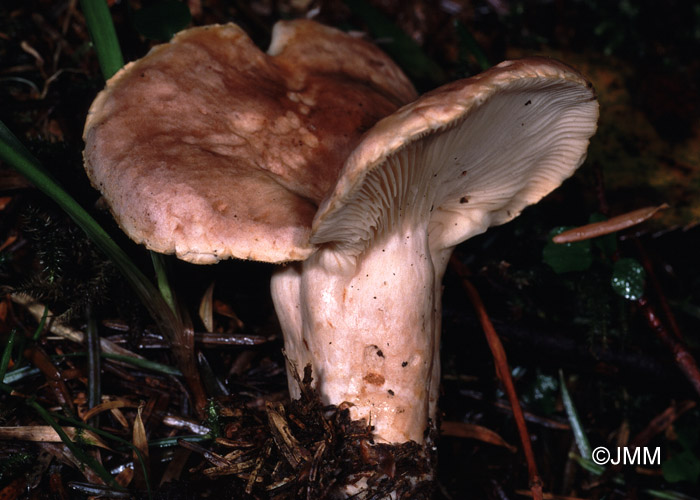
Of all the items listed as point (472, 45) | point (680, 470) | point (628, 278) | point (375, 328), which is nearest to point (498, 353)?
point (628, 278)

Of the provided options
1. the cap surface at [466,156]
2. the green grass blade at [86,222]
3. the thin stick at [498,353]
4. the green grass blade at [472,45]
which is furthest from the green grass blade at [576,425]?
the green grass blade at [86,222]

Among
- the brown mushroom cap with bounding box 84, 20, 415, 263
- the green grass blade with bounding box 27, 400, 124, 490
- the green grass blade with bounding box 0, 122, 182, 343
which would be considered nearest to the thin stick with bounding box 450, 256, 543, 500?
the brown mushroom cap with bounding box 84, 20, 415, 263

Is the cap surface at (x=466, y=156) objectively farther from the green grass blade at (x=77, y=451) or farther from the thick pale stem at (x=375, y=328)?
the green grass blade at (x=77, y=451)

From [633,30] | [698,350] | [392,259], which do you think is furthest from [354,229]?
[633,30]

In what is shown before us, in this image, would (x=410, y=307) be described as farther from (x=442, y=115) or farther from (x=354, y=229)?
(x=442, y=115)

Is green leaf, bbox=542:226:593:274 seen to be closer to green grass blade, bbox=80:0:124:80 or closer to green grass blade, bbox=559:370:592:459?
green grass blade, bbox=559:370:592:459

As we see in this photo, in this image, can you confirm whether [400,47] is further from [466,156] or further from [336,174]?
[466,156]

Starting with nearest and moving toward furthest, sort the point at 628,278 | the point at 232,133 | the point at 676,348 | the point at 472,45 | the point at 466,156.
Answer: the point at 466,156 → the point at 232,133 → the point at 676,348 → the point at 628,278 → the point at 472,45
